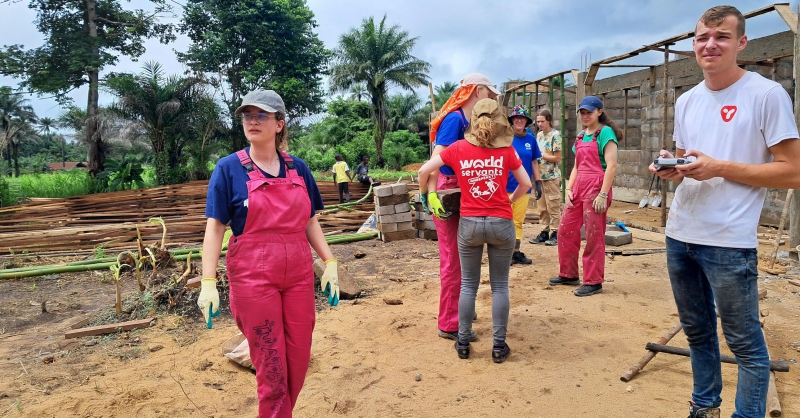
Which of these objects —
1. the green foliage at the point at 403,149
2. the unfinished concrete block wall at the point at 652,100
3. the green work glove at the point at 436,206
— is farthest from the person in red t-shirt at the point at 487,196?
the green foliage at the point at 403,149

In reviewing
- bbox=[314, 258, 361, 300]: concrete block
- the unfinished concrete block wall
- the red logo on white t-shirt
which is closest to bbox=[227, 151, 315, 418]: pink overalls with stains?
the red logo on white t-shirt

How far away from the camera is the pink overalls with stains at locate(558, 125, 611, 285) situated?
5.27m

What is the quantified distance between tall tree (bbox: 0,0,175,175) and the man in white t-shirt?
22903mm

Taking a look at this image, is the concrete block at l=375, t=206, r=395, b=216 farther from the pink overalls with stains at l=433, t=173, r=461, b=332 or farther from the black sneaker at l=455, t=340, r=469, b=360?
the black sneaker at l=455, t=340, r=469, b=360

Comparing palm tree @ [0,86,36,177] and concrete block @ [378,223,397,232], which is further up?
palm tree @ [0,86,36,177]

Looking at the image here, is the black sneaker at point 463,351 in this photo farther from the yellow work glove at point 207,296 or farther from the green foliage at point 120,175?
the green foliage at point 120,175

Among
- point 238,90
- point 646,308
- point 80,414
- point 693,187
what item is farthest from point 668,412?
point 238,90

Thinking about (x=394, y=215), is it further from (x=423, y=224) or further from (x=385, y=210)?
(x=423, y=224)

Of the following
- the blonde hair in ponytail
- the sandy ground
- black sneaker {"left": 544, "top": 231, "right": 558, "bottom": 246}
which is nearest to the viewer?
the sandy ground

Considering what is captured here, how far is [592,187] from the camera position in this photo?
5.27m

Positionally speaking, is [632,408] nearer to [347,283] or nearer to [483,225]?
[483,225]

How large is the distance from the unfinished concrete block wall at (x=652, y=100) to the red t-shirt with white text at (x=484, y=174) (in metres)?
6.49

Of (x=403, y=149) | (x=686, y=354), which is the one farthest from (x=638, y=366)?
(x=403, y=149)

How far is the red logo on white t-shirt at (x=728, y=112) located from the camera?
92.8 inches
